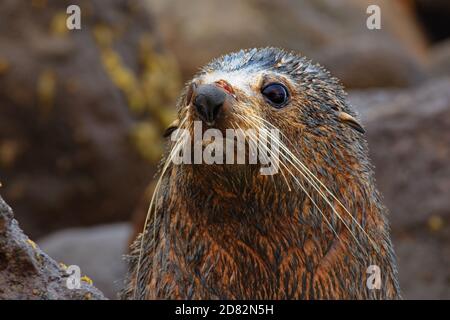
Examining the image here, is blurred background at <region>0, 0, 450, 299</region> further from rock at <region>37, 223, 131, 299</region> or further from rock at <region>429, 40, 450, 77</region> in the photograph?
rock at <region>429, 40, 450, 77</region>

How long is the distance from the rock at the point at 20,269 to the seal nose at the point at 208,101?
3.49 ft

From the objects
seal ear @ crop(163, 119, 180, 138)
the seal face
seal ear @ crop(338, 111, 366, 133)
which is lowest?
the seal face

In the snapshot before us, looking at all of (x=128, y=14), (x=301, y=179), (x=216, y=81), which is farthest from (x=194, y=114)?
(x=128, y=14)

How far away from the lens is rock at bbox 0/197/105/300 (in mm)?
5070

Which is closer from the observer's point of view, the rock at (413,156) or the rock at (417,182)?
the rock at (417,182)

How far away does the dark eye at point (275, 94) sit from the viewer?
5.67m

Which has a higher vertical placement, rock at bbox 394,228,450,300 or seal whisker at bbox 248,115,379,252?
rock at bbox 394,228,450,300

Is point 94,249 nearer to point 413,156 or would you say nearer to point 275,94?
point 413,156

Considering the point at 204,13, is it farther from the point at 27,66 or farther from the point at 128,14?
the point at 27,66

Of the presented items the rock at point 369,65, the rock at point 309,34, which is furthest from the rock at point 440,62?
the rock at point 369,65

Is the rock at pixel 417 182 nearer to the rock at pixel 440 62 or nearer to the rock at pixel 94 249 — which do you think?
the rock at pixel 94 249

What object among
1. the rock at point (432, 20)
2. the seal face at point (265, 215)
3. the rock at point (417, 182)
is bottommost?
the seal face at point (265, 215)

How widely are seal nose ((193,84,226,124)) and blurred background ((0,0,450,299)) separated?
205 inches

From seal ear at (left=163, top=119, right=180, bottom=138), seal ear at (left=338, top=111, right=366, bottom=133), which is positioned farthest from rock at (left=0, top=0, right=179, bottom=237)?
seal ear at (left=338, top=111, right=366, bottom=133)
